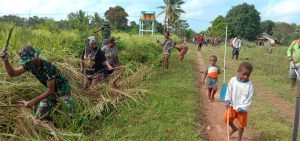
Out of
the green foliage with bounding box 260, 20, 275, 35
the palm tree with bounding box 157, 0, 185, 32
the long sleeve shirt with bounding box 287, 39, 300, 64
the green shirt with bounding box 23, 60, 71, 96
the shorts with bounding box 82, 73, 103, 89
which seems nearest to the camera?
the green shirt with bounding box 23, 60, 71, 96

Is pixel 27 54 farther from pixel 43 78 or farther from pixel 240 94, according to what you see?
pixel 240 94

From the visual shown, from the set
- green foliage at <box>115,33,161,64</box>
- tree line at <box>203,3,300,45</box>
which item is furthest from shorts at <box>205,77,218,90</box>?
tree line at <box>203,3,300,45</box>

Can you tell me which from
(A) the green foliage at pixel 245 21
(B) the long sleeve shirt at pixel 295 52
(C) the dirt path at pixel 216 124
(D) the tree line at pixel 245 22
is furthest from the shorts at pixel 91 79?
(A) the green foliage at pixel 245 21

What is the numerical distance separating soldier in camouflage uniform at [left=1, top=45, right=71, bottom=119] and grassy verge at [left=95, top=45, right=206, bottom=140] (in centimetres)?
88

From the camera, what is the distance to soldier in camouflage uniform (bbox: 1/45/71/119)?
17.0ft

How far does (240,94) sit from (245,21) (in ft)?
243

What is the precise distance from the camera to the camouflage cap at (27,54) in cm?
514

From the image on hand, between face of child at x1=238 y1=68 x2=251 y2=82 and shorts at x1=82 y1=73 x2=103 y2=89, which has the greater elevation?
face of child at x1=238 y1=68 x2=251 y2=82

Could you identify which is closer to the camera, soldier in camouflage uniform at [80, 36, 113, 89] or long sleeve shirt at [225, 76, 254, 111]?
long sleeve shirt at [225, 76, 254, 111]

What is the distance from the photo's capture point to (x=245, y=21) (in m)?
77.2

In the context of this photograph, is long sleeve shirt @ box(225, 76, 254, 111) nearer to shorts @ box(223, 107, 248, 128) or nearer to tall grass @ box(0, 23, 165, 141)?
shorts @ box(223, 107, 248, 128)

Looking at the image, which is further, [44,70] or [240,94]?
[240,94]

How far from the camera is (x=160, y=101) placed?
8266 mm

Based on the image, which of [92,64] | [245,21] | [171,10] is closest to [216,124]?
[92,64]
